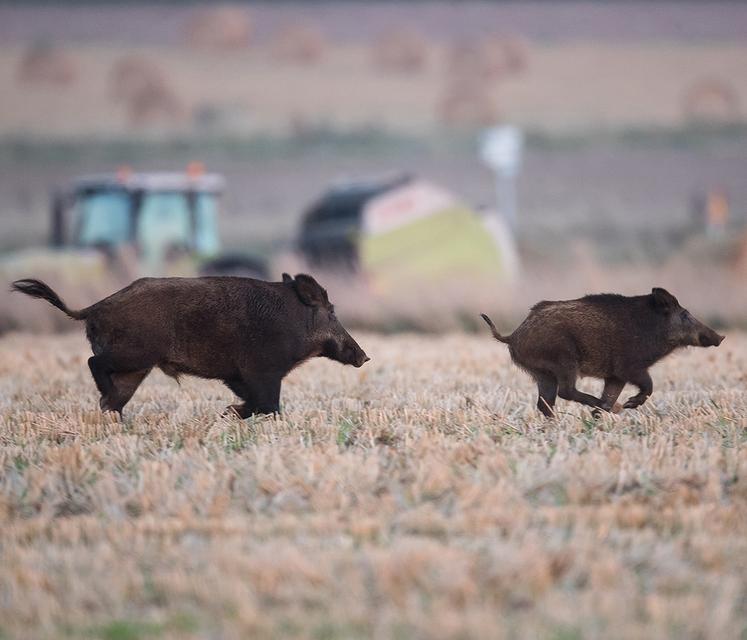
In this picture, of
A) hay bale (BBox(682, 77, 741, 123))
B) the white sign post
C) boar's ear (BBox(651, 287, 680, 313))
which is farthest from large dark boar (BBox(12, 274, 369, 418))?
hay bale (BBox(682, 77, 741, 123))

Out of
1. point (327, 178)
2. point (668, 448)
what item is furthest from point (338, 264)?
point (327, 178)

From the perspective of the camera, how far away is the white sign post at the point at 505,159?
2759 centimetres

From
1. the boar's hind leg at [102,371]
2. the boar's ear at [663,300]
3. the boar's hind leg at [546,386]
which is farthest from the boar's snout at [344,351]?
the boar's ear at [663,300]

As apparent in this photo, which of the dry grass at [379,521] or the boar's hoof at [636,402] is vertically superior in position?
the dry grass at [379,521]

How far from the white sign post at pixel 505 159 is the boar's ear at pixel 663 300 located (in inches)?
766

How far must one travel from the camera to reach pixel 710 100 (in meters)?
39.4

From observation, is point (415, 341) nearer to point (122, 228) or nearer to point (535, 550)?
point (122, 228)

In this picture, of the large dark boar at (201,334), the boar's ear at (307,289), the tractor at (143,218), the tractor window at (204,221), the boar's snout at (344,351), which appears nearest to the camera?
the large dark boar at (201,334)

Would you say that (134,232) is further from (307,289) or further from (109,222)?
(307,289)

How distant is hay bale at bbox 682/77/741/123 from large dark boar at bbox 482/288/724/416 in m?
31.8

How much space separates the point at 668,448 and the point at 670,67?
34.9 m

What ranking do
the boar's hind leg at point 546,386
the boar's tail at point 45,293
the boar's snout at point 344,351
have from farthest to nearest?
1. the boar's snout at point 344,351
2. the boar's hind leg at point 546,386
3. the boar's tail at point 45,293

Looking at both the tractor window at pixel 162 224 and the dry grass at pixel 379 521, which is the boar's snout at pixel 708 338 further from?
the tractor window at pixel 162 224

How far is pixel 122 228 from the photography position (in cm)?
1922
